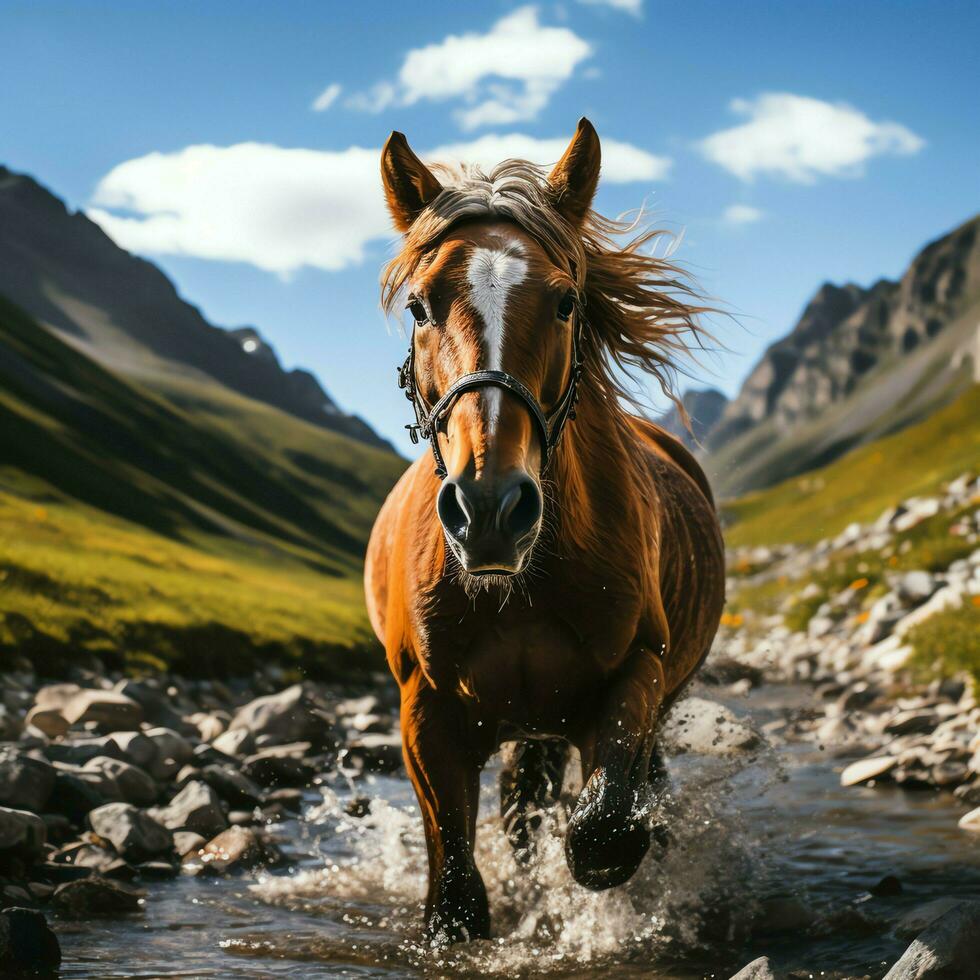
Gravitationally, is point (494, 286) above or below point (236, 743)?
above

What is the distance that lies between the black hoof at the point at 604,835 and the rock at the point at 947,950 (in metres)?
1.31

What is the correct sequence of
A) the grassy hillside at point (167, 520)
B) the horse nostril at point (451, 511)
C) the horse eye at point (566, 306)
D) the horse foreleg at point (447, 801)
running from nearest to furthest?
the horse nostril at point (451, 511) → the horse eye at point (566, 306) → the horse foreleg at point (447, 801) → the grassy hillside at point (167, 520)

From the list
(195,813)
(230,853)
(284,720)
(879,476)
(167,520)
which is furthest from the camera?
(879,476)

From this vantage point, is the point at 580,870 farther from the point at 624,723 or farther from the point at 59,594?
the point at 59,594

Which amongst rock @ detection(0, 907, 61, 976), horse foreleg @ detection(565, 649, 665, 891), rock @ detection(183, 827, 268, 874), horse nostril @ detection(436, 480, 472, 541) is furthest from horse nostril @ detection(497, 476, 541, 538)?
rock @ detection(183, 827, 268, 874)

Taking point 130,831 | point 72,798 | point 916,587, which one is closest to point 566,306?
point 130,831

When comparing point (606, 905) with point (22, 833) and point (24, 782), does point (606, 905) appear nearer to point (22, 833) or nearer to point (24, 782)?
point (22, 833)

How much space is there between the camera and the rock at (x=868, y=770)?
1055 cm

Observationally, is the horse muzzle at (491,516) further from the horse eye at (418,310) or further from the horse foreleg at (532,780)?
the horse foreleg at (532,780)

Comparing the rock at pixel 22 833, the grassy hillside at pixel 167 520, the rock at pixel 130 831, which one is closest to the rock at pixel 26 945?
the rock at pixel 22 833

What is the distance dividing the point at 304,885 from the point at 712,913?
10.6ft

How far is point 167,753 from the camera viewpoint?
1163cm

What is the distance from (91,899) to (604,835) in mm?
3884

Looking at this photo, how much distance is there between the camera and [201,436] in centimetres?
10350
